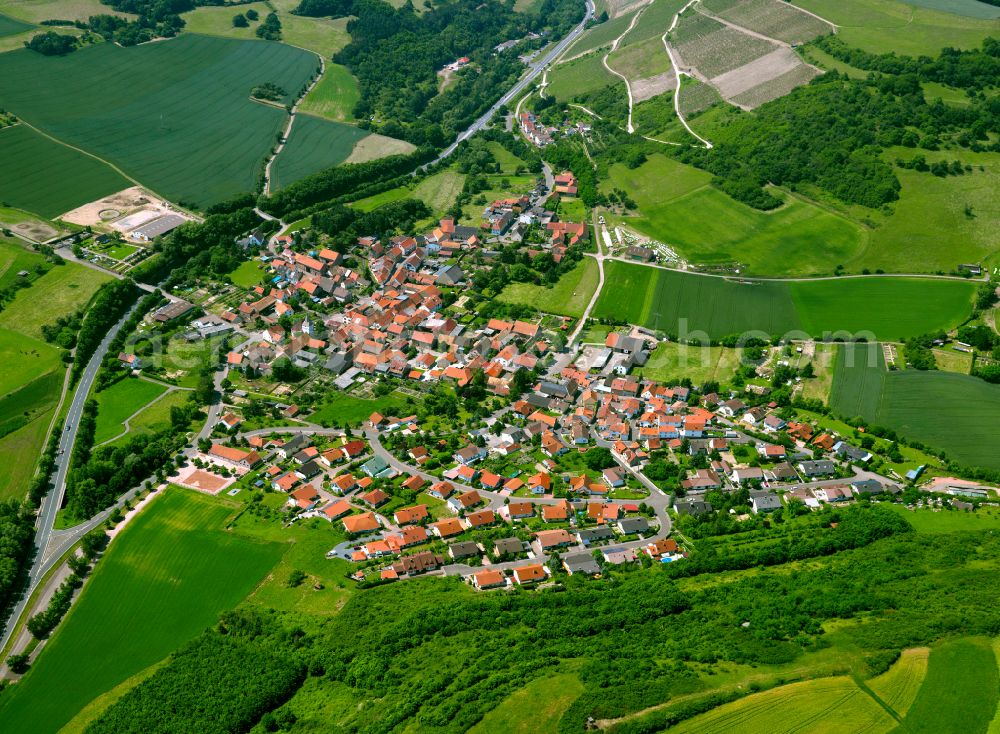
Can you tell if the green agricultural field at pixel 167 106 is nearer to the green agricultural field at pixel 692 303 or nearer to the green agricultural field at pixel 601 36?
the green agricultural field at pixel 601 36

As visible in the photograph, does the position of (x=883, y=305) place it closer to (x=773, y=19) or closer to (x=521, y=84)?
(x=773, y=19)

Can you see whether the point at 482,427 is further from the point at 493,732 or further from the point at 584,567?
the point at 493,732

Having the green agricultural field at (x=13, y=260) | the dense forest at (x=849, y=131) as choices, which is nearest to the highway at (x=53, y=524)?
the green agricultural field at (x=13, y=260)

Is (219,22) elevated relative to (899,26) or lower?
lower

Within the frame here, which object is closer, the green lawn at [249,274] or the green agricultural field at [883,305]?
the green agricultural field at [883,305]

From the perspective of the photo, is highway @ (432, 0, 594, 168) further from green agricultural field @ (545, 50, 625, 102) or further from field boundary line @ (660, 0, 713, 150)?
field boundary line @ (660, 0, 713, 150)

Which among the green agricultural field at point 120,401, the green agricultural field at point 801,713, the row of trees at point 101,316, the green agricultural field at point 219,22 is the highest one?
the green agricultural field at point 219,22

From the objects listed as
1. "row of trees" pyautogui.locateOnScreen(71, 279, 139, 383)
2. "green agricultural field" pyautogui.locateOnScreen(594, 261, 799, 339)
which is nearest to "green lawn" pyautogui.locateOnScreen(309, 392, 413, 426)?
"row of trees" pyautogui.locateOnScreen(71, 279, 139, 383)

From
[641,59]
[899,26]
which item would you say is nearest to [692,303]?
[641,59]
